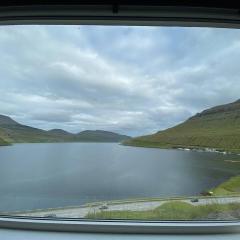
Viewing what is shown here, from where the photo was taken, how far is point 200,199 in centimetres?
186

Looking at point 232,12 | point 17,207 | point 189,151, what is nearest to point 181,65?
point 232,12

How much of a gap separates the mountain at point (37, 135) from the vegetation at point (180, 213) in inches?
17.0

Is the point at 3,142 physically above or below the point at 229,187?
above

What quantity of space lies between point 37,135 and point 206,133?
1.01 metres

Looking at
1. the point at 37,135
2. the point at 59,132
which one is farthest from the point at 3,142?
the point at 59,132

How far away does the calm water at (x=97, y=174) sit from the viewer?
187 cm

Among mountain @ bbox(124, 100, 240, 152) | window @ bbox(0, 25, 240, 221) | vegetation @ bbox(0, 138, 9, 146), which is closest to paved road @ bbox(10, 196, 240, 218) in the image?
window @ bbox(0, 25, 240, 221)

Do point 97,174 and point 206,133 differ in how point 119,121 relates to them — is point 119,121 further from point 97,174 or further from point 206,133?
point 206,133

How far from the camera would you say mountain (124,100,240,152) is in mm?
1872

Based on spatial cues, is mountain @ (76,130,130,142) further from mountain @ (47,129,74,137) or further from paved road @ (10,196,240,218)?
paved road @ (10,196,240,218)

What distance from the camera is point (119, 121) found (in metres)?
1.98

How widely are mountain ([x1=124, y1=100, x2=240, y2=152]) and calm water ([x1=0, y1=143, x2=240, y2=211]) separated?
0.17 feet

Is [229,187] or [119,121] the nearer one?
[229,187]

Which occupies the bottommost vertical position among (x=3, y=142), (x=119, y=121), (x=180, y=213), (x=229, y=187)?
(x=180, y=213)
